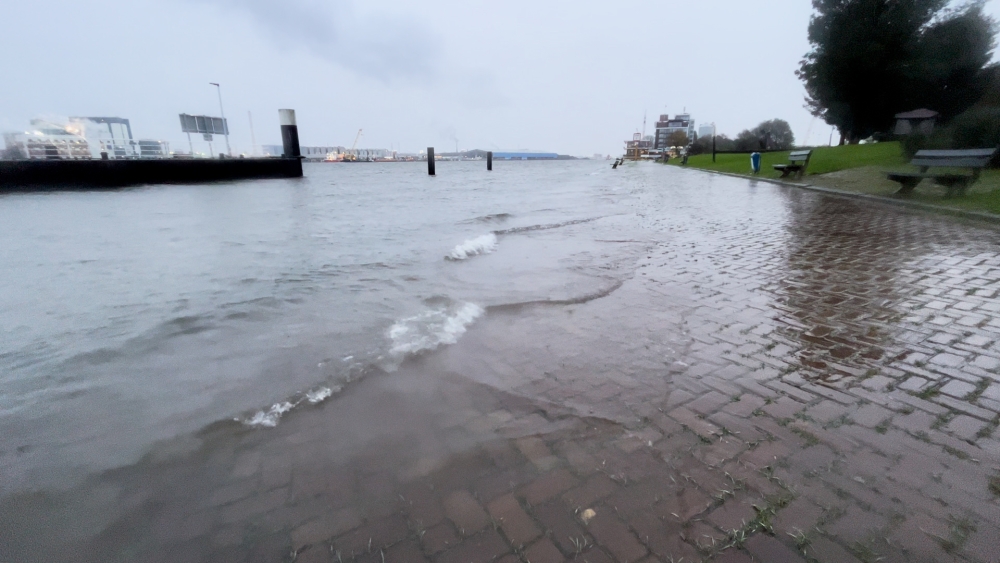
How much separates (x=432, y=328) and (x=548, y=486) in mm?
2649

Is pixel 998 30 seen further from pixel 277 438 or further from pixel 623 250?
pixel 277 438

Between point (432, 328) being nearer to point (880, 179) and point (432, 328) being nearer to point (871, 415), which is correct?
point (871, 415)

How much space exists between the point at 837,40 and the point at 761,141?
23884 mm

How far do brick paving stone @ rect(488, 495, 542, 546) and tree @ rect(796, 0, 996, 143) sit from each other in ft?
131

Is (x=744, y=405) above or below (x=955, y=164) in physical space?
Answer: below

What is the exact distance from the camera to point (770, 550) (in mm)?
1866

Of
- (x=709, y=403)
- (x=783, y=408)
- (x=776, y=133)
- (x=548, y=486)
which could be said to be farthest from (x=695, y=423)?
(x=776, y=133)

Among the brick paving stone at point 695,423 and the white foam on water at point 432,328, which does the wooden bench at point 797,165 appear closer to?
the white foam on water at point 432,328

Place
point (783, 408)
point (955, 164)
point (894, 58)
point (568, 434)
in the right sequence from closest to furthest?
point (568, 434) < point (783, 408) < point (955, 164) < point (894, 58)

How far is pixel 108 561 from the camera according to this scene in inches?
80.6

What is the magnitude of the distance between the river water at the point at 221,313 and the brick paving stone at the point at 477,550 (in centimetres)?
174

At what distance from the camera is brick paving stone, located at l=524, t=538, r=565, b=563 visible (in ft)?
6.09

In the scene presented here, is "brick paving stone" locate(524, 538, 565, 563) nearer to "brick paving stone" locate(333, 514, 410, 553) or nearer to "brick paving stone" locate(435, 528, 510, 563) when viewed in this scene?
"brick paving stone" locate(435, 528, 510, 563)

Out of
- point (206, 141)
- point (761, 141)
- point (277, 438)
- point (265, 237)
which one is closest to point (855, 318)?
point (277, 438)
